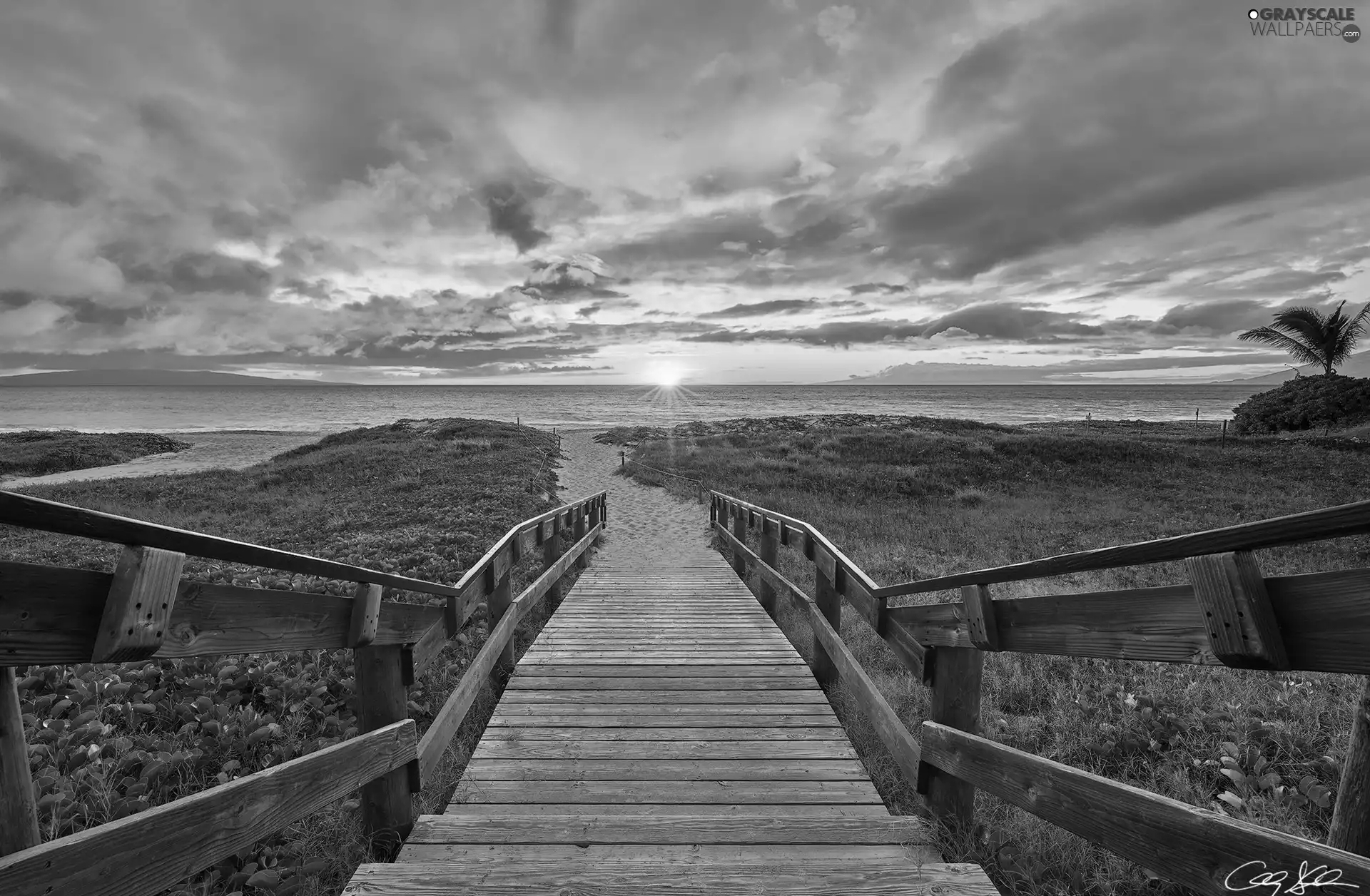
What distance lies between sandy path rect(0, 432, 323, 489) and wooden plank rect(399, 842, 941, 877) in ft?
77.8

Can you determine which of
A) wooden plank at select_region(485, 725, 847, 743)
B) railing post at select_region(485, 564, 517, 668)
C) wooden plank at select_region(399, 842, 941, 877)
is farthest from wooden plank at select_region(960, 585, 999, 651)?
railing post at select_region(485, 564, 517, 668)

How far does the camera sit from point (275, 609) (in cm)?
222

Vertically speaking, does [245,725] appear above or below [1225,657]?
below

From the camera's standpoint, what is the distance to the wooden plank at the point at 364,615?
2.63m

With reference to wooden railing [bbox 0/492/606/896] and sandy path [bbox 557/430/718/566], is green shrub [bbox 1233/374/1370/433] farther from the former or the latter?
wooden railing [bbox 0/492/606/896]

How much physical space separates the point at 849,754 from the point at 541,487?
1738cm

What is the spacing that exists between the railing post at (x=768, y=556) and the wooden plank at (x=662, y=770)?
3.68 metres

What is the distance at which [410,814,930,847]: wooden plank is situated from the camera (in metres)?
2.92

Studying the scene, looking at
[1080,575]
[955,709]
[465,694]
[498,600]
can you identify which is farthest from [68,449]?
[1080,575]

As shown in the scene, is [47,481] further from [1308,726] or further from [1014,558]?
[1308,726]

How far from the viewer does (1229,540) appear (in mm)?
1604

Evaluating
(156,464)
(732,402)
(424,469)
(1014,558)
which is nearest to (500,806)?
(1014,558)

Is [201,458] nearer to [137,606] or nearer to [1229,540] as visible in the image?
[137,606]

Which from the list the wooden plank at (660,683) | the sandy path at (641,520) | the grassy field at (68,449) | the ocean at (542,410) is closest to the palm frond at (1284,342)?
the sandy path at (641,520)
